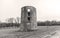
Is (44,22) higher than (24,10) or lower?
lower

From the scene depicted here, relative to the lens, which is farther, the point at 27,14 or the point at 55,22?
the point at 55,22

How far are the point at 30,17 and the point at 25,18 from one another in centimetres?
98

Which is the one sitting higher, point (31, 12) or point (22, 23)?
point (31, 12)

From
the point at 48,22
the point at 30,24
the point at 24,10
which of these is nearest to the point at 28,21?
the point at 30,24

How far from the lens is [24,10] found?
23.3m

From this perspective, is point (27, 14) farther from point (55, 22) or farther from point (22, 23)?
point (55, 22)

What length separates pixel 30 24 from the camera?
2317 cm

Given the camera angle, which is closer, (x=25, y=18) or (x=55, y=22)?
(x=25, y=18)

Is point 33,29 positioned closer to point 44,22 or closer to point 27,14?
point 27,14

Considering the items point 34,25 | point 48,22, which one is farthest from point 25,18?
point 48,22

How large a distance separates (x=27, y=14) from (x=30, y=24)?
200cm

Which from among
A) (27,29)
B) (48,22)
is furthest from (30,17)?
(48,22)

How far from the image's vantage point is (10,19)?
231 ft

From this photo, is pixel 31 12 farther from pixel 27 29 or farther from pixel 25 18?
pixel 27 29
